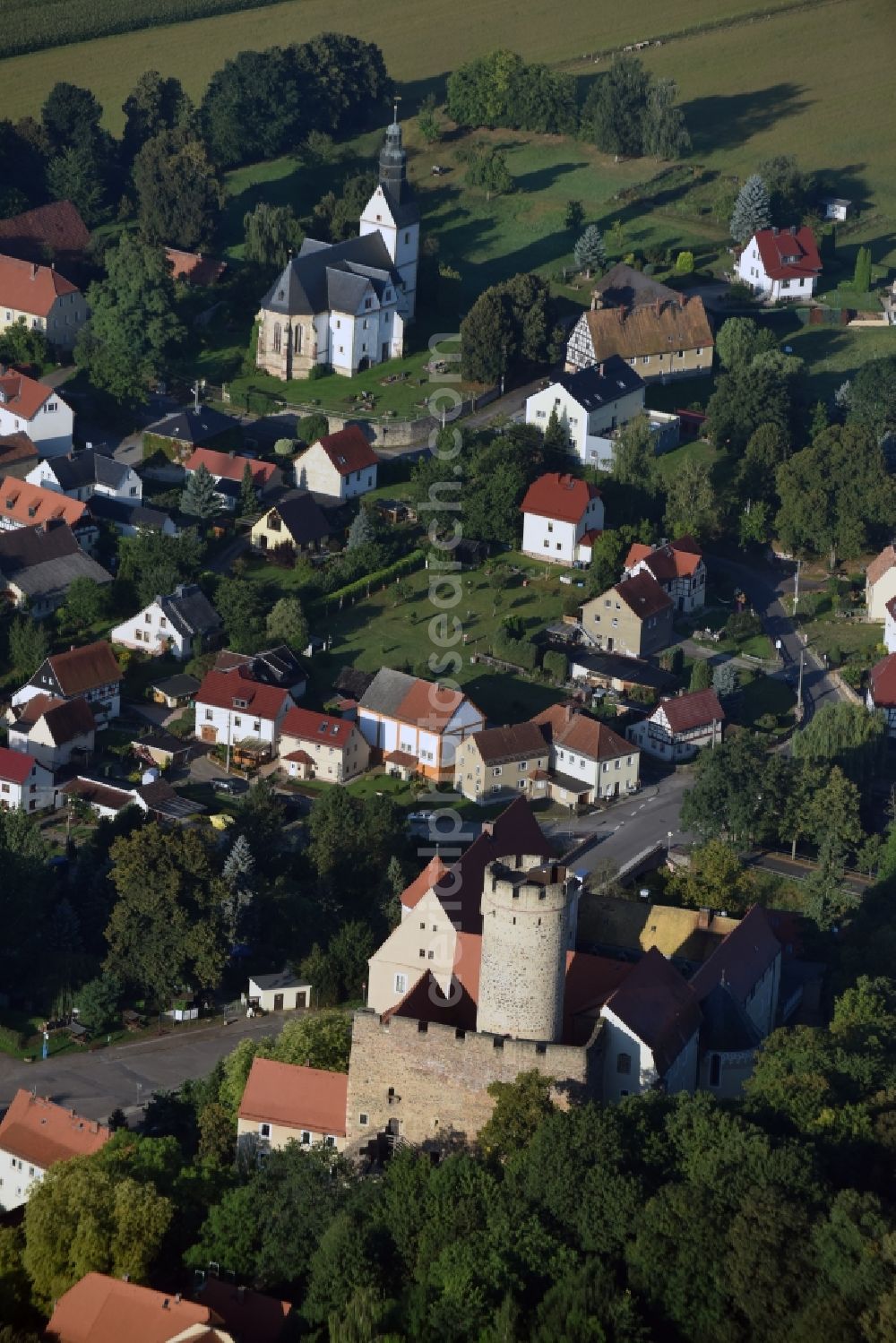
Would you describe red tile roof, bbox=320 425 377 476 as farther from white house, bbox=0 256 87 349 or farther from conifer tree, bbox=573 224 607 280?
conifer tree, bbox=573 224 607 280

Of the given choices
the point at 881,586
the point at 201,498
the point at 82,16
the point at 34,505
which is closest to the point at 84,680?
the point at 34,505

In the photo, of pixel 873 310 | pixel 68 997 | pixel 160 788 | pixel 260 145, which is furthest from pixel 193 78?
pixel 68 997

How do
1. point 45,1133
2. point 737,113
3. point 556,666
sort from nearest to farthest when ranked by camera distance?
point 45,1133, point 556,666, point 737,113

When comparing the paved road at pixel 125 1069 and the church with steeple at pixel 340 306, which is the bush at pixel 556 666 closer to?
the paved road at pixel 125 1069

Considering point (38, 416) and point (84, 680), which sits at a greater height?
point (38, 416)

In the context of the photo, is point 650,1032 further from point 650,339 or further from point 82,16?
point 82,16

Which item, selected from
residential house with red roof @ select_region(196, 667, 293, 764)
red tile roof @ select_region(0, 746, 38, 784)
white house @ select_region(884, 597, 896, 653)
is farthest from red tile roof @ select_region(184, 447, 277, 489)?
white house @ select_region(884, 597, 896, 653)
